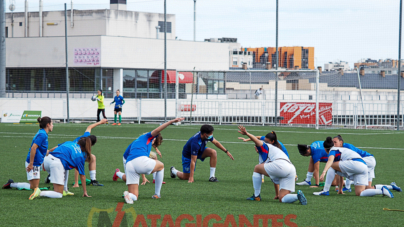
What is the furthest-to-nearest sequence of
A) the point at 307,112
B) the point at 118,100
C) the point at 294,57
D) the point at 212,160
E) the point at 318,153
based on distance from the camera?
the point at 294,57
the point at 118,100
the point at 307,112
the point at 212,160
the point at 318,153

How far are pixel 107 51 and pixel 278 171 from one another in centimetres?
3314

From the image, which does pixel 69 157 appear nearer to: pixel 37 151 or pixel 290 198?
pixel 37 151

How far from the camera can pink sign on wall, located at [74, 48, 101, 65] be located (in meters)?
38.4

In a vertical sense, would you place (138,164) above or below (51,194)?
above

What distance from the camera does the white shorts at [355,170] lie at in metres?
7.90

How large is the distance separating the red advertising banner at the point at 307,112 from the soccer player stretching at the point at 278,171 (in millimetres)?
18266

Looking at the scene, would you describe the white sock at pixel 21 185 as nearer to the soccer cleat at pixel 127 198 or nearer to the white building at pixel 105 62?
the soccer cleat at pixel 127 198

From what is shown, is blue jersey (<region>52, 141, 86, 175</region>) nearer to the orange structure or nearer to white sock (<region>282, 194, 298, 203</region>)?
white sock (<region>282, 194, 298, 203</region>)

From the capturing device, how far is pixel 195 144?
9500mm

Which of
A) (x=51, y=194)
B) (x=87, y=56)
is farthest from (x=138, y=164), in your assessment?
(x=87, y=56)

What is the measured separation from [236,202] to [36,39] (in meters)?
36.0

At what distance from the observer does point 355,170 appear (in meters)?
7.91

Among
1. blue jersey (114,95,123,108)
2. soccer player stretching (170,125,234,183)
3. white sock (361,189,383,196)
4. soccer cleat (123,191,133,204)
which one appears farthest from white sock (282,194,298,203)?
blue jersey (114,95,123,108)

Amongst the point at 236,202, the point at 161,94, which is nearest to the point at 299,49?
the point at 161,94
